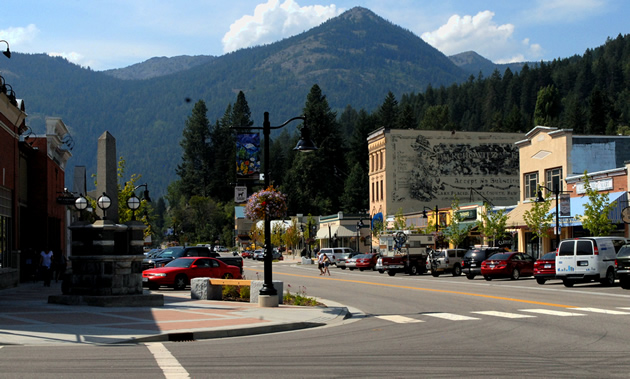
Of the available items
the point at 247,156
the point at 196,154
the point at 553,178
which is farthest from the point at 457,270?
the point at 196,154

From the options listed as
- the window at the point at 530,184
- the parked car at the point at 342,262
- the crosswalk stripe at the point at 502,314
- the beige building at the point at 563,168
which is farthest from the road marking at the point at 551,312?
the parked car at the point at 342,262

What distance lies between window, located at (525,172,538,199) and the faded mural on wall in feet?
93.9

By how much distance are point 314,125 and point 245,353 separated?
121 metres

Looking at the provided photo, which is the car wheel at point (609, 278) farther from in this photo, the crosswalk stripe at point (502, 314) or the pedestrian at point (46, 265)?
the pedestrian at point (46, 265)

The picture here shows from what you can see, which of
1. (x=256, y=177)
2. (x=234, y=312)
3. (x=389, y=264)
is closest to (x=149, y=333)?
(x=234, y=312)

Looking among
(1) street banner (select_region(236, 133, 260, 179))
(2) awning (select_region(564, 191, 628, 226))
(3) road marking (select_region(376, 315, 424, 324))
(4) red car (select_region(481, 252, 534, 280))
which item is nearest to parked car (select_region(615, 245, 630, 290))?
(4) red car (select_region(481, 252, 534, 280))

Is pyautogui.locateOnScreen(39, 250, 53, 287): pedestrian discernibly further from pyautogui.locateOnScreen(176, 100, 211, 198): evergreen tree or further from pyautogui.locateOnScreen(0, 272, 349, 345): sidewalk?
pyautogui.locateOnScreen(176, 100, 211, 198): evergreen tree

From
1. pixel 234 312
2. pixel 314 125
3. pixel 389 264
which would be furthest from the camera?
pixel 314 125

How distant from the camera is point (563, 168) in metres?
50.0

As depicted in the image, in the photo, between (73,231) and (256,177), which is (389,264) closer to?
(256,177)

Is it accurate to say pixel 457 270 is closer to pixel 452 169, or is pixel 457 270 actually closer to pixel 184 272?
pixel 184 272

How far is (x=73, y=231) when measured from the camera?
861 inches

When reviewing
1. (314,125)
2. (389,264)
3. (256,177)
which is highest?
(314,125)

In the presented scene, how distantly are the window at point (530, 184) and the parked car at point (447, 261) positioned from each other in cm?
840
